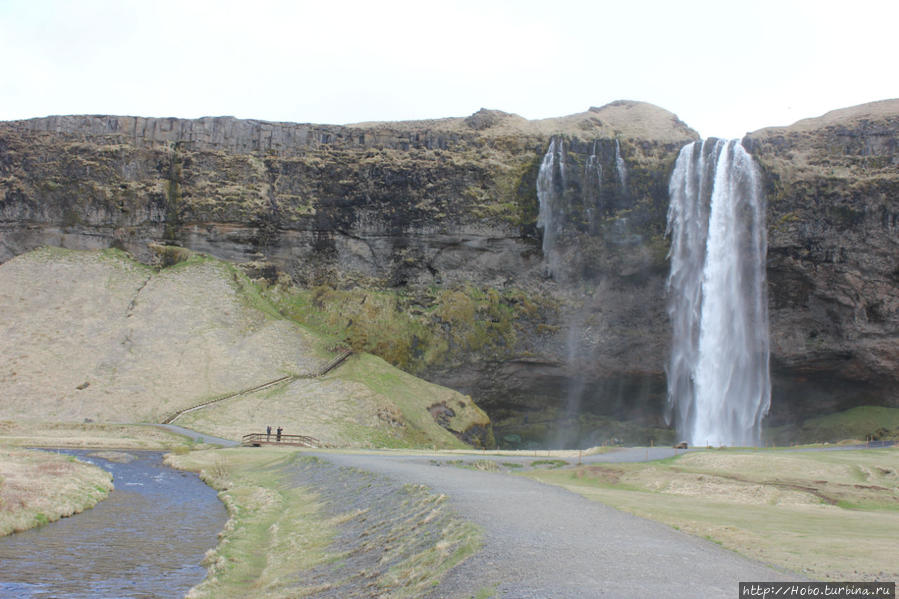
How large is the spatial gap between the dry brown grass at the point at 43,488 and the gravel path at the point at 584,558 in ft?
37.6

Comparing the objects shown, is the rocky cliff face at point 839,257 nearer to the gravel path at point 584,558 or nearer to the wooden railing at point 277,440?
the wooden railing at point 277,440

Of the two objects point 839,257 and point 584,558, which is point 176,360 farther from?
point 839,257

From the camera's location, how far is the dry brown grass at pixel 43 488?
18594 mm

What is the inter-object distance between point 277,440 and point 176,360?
2007 cm

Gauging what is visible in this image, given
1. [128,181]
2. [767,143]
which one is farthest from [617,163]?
[128,181]

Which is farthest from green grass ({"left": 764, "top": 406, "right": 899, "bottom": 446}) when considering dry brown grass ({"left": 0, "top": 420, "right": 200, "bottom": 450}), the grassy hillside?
dry brown grass ({"left": 0, "top": 420, "right": 200, "bottom": 450})

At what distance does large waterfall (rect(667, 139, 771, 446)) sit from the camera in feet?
190

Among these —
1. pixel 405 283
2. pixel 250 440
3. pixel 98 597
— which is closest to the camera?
pixel 98 597

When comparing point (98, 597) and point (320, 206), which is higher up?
point (320, 206)

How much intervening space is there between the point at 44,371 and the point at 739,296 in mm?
56385

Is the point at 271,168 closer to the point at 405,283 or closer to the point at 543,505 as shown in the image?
the point at 405,283

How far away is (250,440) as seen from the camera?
43.3 m

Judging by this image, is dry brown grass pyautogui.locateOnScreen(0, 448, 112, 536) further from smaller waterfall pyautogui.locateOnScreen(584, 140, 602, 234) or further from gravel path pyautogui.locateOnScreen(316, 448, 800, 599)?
smaller waterfall pyautogui.locateOnScreen(584, 140, 602, 234)

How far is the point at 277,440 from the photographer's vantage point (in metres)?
42.7
